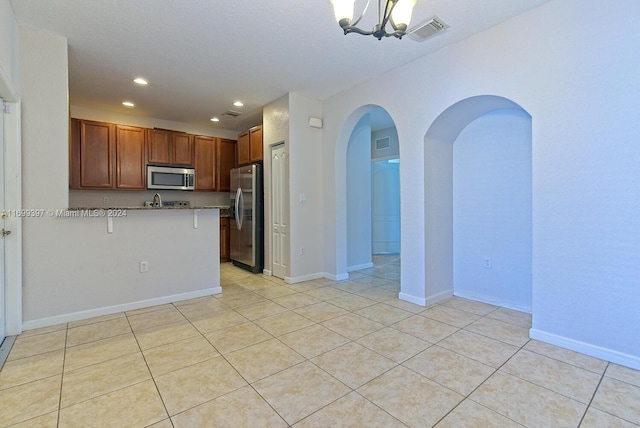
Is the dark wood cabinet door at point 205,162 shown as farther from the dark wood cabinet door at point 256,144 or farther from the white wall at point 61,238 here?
the white wall at point 61,238

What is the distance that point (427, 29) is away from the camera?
2.73m

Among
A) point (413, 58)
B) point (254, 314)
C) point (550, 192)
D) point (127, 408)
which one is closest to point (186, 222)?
point (254, 314)

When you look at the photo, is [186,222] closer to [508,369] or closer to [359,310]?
[359,310]

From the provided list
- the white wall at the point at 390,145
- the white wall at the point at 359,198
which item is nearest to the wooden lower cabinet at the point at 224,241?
the white wall at the point at 359,198

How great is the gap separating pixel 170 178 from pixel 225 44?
10.8ft

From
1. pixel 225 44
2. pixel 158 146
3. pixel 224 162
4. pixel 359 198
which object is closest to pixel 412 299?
pixel 359 198

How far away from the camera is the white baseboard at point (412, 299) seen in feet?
11.0

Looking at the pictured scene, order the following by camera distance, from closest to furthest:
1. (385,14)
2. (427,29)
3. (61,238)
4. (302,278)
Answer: (385,14)
(427,29)
(61,238)
(302,278)

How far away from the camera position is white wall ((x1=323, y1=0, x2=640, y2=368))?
2.11 meters

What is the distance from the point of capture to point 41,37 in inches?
110

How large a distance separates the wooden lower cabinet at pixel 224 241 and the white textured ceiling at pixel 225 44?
7.63 feet

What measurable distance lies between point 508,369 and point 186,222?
3452 mm

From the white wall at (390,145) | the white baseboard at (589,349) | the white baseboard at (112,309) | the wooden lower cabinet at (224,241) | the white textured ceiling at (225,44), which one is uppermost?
the white textured ceiling at (225,44)

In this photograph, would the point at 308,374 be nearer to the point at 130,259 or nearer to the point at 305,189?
the point at 130,259
